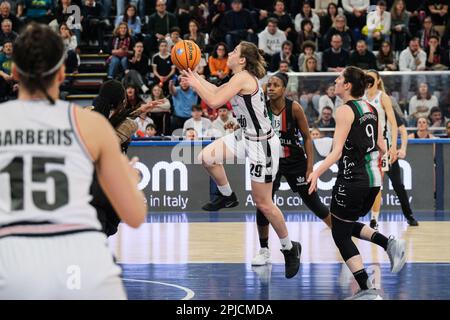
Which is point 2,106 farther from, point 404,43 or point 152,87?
point 404,43

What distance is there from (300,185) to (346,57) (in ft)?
28.8

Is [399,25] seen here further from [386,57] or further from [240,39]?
[240,39]

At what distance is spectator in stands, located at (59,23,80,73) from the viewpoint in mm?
18453

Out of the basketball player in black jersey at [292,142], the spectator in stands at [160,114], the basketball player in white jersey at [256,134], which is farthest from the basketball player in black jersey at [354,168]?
the spectator in stands at [160,114]

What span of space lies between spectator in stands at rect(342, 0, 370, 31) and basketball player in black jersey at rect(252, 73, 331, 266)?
402 inches

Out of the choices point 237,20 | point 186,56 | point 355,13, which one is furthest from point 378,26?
point 186,56

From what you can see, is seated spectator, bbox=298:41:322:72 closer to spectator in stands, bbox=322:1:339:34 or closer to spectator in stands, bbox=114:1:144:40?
spectator in stands, bbox=322:1:339:34

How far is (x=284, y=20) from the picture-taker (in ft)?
65.2

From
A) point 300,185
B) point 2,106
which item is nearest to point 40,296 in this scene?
point 2,106

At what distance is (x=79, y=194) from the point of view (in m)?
3.40

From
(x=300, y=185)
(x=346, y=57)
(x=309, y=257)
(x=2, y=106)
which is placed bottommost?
(x=309, y=257)

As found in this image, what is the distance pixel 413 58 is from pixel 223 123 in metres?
4.60

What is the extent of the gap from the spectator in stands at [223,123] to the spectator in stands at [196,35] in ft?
8.67

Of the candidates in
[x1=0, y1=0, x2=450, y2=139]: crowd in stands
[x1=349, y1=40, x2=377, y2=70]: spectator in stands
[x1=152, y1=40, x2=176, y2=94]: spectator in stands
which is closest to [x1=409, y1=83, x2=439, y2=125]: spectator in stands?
[x1=0, y1=0, x2=450, y2=139]: crowd in stands
